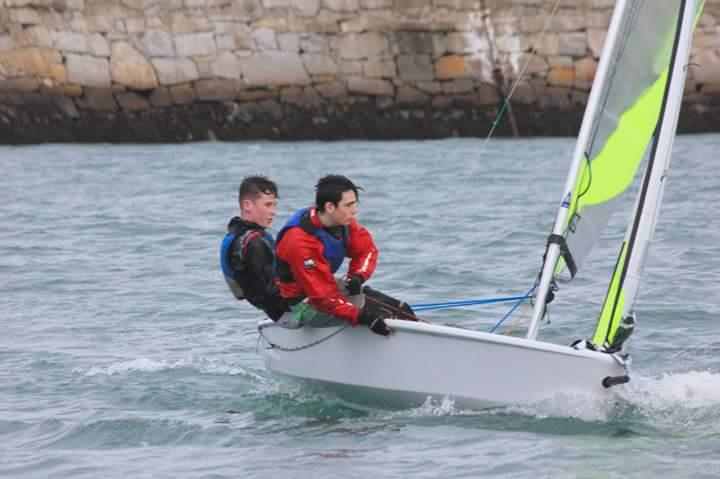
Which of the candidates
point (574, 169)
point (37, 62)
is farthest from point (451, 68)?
point (574, 169)

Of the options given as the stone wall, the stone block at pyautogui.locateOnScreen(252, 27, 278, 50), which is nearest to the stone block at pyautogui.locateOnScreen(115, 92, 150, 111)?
the stone wall

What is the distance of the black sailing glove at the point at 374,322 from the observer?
206 inches

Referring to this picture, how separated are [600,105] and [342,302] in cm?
121

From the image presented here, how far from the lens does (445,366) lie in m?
5.25

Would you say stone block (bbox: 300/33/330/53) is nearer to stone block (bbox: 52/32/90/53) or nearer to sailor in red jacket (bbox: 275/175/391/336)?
stone block (bbox: 52/32/90/53)

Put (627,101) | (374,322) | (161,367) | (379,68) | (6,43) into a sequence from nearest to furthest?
1. (374,322)
2. (627,101)
3. (161,367)
4. (6,43)
5. (379,68)

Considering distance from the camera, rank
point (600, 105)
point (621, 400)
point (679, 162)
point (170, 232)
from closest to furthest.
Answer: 1. point (621, 400)
2. point (600, 105)
3. point (170, 232)
4. point (679, 162)

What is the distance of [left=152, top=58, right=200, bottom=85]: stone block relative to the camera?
707 inches

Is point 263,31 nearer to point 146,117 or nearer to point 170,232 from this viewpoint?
point 146,117

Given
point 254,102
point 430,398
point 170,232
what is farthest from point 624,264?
point 254,102

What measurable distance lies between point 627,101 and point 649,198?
43cm

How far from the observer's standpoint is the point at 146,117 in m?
18.0

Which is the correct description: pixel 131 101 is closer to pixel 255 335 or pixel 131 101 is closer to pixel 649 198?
pixel 255 335

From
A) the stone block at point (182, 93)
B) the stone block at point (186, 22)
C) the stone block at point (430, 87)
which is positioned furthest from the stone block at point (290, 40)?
the stone block at point (430, 87)
